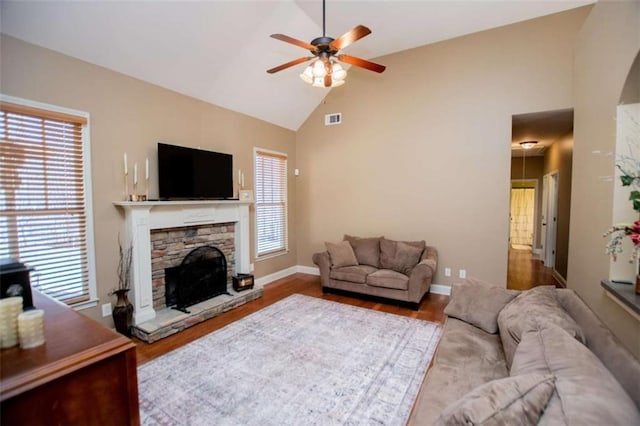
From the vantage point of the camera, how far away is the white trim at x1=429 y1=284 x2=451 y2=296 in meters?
4.52

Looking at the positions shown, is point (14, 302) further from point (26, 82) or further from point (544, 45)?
point (544, 45)

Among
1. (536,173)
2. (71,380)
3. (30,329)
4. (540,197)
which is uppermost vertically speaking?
(536,173)

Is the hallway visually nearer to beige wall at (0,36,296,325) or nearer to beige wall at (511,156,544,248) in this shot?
beige wall at (511,156,544,248)

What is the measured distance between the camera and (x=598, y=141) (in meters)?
2.66

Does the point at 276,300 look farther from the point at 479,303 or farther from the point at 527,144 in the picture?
the point at 527,144

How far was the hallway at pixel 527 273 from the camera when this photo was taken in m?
5.05

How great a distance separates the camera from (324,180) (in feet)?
18.2

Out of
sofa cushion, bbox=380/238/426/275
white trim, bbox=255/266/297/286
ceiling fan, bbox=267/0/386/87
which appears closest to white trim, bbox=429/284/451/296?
sofa cushion, bbox=380/238/426/275

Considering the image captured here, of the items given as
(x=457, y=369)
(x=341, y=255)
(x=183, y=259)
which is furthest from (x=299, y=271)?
(x=457, y=369)

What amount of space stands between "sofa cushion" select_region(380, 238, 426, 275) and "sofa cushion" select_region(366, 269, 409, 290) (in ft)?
0.48

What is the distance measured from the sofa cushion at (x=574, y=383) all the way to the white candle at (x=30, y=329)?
5.80ft

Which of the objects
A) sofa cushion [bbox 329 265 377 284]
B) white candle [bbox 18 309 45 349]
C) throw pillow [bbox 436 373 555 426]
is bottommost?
sofa cushion [bbox 329 265 377 284]

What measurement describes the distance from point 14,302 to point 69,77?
270cm

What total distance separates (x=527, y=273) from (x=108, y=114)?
7.23 meters
